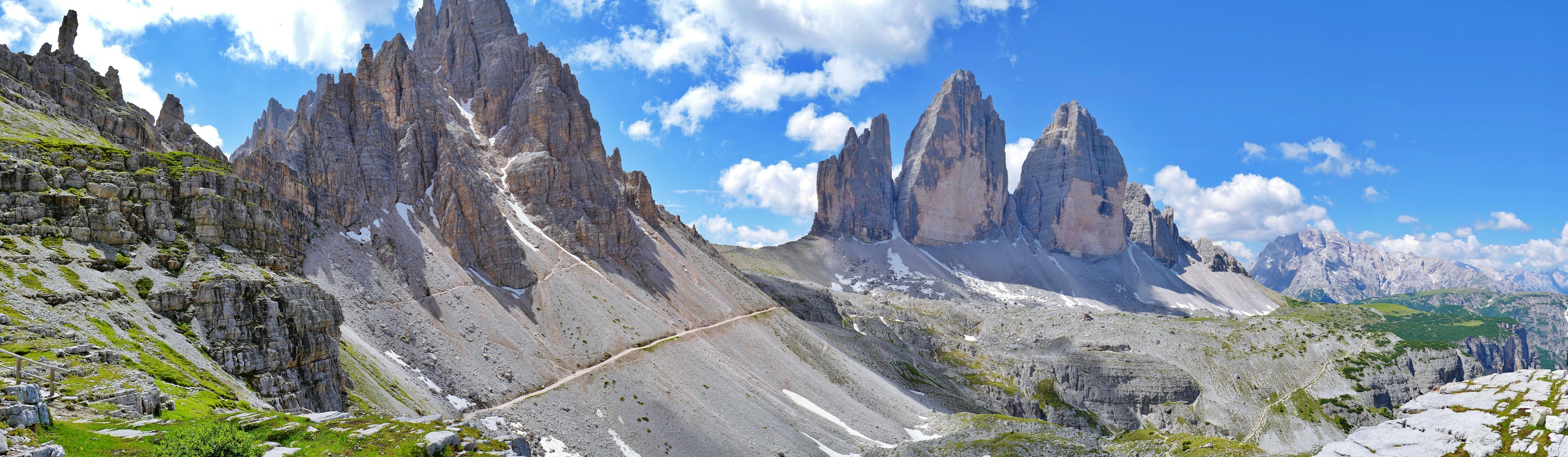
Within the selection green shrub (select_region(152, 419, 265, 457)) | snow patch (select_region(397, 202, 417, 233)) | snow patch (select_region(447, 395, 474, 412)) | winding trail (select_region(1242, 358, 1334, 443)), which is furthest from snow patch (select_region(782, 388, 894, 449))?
green shrub (select_region(152, 419, 265, 457))

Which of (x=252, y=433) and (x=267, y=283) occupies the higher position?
(x=267, y=283)

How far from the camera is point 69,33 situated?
76.8 m

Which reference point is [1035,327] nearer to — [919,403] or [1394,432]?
[919,403]

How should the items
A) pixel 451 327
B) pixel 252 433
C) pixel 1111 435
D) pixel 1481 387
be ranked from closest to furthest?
pixel 252 433 → pixel 1481 387 → pixel 451 327 → pixel 1111 435

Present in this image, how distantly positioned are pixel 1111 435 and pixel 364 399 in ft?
399

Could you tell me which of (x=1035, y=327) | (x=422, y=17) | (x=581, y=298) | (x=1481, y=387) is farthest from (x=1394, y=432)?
(x=422, y=17)

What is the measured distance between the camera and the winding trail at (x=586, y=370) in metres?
74.4

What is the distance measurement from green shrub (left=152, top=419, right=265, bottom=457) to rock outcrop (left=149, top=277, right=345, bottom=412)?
82.5 feet

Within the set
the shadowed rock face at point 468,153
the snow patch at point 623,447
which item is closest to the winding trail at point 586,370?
the snow patch at point 623,447

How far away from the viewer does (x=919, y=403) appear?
4592 inches

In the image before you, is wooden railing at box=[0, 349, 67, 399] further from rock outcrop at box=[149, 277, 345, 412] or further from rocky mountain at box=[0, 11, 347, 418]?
rock outcrop at box=[149, 277, 345, 412]

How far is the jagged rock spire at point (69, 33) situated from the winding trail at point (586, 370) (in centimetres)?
5928

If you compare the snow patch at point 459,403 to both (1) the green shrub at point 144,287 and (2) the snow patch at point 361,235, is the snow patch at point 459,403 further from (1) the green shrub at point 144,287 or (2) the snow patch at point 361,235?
(1) the green shrub at point 144,287

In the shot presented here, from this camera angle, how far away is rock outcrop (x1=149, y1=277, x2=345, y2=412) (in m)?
43.8
